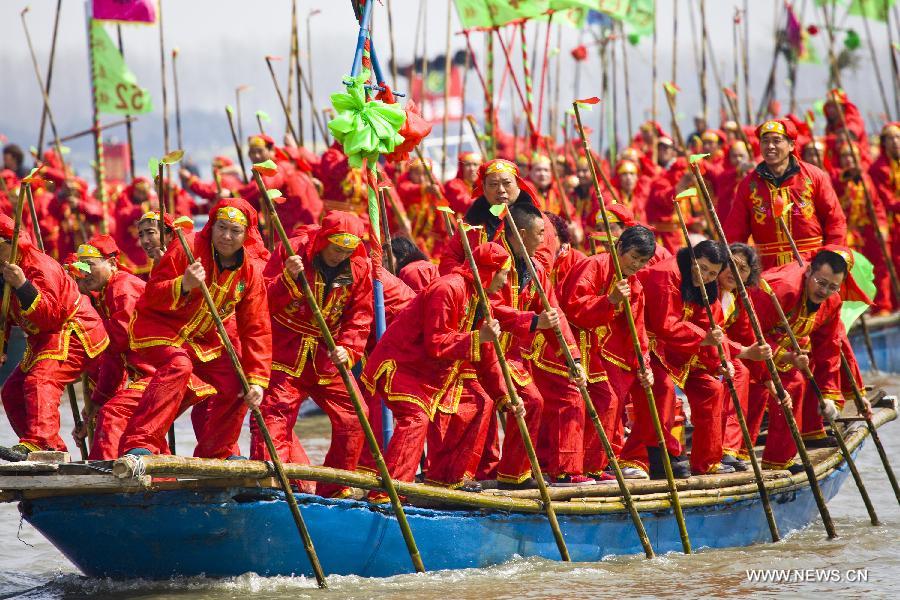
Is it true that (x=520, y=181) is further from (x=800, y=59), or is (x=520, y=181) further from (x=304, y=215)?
(x=800, y=59)

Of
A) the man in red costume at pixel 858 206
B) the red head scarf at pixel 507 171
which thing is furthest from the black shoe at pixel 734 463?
the man in red costume at pixel 858 206

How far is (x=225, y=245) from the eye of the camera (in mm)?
6645

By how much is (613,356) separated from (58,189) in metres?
9.23

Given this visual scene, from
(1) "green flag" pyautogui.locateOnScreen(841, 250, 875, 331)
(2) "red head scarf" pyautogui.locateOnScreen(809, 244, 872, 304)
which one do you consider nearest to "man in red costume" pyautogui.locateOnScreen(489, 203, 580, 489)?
(2) "red head scarf" pyautogui.locateOnScreen(809, 244, 872, 304)

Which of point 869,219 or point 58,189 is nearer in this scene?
point 869,219

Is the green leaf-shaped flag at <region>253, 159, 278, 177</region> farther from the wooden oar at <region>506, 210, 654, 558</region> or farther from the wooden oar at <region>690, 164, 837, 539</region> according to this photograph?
the wooden oar at <region>690, 164, 837, 539</region>

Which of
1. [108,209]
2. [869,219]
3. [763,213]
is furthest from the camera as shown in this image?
[108,209]

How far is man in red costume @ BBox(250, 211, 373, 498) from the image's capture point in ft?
23.0

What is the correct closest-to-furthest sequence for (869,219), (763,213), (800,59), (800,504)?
(800,504) < (763,213) < (869,219) < (800,59)

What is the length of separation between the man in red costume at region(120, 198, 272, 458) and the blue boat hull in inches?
17.3

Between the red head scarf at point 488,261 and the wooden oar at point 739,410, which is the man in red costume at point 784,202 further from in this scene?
the red head scarf at point 488,261

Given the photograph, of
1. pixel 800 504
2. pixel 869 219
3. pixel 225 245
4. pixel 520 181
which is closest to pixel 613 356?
pixel 520 181

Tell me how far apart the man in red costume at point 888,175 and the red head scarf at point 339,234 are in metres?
7.89

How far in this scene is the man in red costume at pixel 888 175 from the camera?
13.5 m
